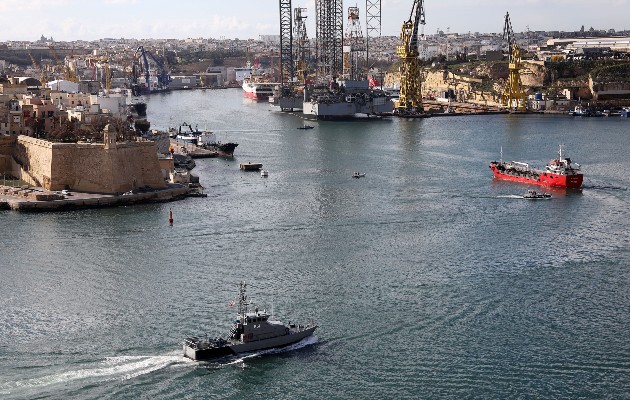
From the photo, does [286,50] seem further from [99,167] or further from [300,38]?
[99,167]

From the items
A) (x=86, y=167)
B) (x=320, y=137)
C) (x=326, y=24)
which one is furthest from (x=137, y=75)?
(x=86, y=167)

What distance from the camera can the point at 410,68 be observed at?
30.3 m

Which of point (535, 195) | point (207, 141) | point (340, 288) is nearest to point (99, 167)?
point (340, 288)

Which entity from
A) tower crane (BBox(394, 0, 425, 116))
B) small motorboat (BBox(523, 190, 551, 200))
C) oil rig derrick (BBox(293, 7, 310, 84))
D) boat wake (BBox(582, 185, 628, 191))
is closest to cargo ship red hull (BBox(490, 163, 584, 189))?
boat wake (BBox(582, 185, 628, 191))

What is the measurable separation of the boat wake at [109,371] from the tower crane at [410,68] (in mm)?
22440

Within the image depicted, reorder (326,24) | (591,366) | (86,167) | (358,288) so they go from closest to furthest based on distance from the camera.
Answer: (591,366), (358,288), (86,167), (326,24)

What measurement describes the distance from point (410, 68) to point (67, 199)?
17.5 meters

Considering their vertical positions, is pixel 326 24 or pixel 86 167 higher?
pixel 326 24

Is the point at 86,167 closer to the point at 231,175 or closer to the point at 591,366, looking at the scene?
the point at 231,175

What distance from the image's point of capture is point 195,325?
8859mm

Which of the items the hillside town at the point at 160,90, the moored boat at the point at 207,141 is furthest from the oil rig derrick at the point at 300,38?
the moored boat at the point at 207,141

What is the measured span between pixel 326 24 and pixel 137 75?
1459 cm

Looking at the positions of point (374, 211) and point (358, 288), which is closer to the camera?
point (358, 288)

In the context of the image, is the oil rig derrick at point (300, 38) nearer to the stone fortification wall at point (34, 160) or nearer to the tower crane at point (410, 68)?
the tower crane at point (410, 68)
